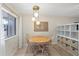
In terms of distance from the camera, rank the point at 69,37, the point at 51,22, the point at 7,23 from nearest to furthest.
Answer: the point at 7,23 < the point at 51,22 < the point at 69,37

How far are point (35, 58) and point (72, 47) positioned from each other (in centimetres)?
342

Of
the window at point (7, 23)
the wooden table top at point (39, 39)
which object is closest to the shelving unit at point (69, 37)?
the wooden table top at point (39, 39)

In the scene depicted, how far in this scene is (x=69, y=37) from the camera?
189 inches

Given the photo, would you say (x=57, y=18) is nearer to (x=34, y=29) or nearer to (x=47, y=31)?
(x=47, y=31)

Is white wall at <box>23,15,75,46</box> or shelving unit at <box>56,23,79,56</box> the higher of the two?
white wall at <box>23,15,75,46</box>

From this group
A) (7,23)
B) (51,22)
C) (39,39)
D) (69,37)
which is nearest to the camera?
(7,23)

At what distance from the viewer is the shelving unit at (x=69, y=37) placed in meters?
4.36

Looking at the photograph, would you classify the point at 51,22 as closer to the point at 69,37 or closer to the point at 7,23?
the point at 69,37

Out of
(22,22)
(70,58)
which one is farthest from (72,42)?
(70,58)

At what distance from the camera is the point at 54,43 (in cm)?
452

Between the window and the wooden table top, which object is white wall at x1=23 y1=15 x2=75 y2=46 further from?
the window

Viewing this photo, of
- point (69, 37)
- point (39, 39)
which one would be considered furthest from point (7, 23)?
point (69, 37)

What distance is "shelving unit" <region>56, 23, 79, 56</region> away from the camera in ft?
14.3

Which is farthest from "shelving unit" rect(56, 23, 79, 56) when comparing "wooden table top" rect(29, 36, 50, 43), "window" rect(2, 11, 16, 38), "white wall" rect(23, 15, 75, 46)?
"window" rect(2, 11, 16, 38)
